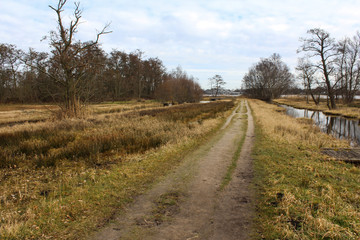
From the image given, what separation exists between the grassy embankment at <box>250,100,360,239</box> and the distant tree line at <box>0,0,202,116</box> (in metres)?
14.8

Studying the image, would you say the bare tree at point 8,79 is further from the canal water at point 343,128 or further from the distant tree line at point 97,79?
the canal water at point 343,128

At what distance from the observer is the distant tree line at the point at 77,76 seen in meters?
15.3

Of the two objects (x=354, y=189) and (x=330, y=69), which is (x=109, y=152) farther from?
(x=330, y=69)

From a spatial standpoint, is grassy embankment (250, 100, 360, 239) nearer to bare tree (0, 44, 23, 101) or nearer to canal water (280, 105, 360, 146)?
canal water (280, 105, 360, 146)

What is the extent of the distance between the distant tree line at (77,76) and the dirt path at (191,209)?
45.4 feet

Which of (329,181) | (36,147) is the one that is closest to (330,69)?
(329,181)

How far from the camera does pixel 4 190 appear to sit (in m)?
4.46

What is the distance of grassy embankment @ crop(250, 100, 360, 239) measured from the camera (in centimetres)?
303

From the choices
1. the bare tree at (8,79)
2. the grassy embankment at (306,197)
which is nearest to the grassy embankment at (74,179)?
the grassy embankment at (306,197)

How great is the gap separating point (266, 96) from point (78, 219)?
220ft

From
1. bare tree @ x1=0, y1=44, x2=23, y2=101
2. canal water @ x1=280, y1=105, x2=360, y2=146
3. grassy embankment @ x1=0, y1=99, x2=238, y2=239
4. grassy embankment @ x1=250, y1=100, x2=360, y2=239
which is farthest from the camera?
bare tree @ x1=0, y1=44, x2=23, y2=101

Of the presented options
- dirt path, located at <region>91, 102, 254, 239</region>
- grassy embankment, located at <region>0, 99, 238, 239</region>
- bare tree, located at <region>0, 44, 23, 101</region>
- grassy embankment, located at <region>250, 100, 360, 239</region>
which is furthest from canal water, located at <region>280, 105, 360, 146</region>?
bare tree, located at <region>0, 44, 23, 101</region>

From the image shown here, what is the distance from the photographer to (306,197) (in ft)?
13.3

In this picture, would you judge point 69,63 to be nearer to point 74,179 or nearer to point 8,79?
point 74,179
